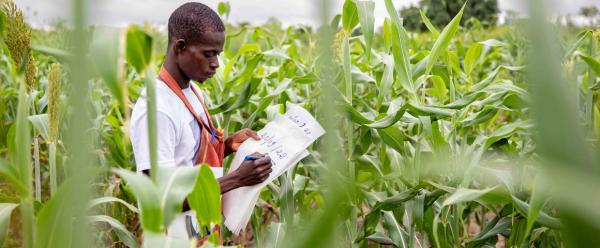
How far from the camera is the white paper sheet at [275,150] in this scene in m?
1.10

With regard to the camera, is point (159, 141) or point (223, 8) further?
point (223, 8)

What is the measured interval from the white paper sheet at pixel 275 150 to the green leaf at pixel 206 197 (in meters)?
0.49

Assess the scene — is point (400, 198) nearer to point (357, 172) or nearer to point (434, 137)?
point (434, 137)

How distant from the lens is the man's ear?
1092 mm

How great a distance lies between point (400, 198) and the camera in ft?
4.00

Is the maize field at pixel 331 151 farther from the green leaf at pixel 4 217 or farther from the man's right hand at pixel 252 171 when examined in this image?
the man's right hand at pixel 252 171

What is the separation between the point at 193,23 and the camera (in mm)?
1101

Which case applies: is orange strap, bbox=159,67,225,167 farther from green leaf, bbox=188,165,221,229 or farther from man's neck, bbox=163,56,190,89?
green leaf, bbox=188,165,221,229

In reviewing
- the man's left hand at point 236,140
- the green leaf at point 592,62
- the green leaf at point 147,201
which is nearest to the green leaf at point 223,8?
the man's left hand at point 236,140

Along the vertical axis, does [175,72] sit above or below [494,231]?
above

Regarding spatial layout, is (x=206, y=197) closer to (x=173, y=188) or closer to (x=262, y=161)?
(x=173, y=188)

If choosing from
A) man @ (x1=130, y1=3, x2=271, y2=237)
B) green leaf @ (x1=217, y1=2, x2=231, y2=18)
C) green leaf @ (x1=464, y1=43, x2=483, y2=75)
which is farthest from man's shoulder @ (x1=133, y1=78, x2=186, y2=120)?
green leaf @ (x1=217, y1=2, x2=231, y2=18)

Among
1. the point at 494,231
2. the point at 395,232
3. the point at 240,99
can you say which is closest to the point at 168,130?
the point at 240,99

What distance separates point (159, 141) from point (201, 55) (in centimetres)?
18
